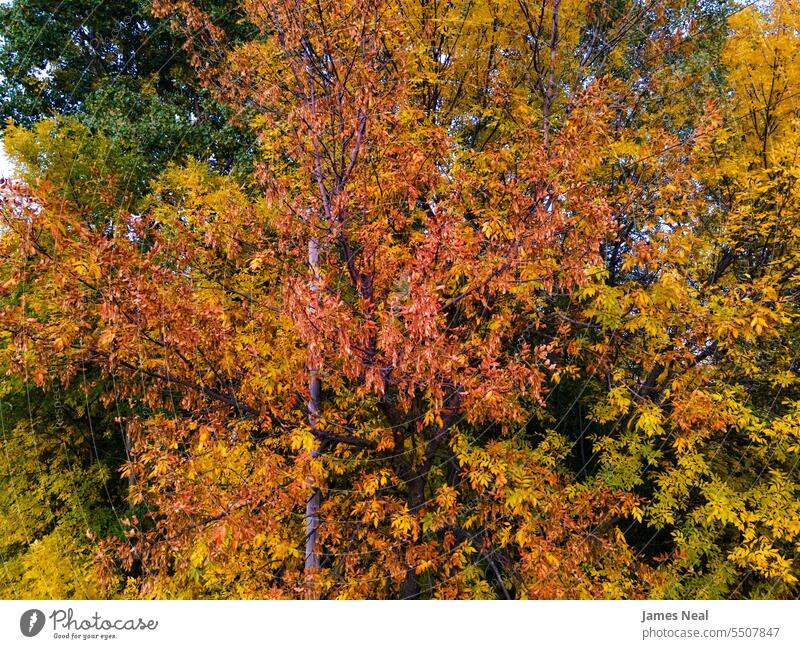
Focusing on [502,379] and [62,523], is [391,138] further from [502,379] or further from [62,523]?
[62,523]

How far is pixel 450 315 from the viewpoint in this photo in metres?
7.82

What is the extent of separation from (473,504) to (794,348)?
553cm

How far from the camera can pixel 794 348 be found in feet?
24.3

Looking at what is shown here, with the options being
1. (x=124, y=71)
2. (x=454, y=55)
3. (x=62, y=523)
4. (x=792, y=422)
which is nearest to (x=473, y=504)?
(x=792, y=422)

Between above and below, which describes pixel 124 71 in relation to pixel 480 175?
above
